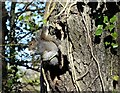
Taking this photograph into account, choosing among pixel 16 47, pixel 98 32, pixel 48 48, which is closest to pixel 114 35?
pixel 98 32

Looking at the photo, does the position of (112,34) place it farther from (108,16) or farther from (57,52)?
(57,52)

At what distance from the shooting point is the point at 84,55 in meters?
1.38

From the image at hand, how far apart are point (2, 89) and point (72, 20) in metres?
1.86

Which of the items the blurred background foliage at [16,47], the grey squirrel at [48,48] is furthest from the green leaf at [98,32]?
the blurred background foliage at [16,47]

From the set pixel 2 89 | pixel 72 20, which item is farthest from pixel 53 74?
pixel 2 89

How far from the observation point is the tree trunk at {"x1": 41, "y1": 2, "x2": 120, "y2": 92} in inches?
54.1

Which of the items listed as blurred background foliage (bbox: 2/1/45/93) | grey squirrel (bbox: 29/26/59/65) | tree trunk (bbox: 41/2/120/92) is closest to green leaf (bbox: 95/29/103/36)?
tree trunk (bbox: 41/2/120/92)

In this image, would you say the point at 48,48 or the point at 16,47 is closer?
the point at 48,48

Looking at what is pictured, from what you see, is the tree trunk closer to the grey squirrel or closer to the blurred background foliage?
the grey squirrel

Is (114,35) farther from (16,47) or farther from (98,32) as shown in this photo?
(16,47)

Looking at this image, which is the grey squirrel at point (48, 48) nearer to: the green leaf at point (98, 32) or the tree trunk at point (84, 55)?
the tree trunk at point (84, 55)

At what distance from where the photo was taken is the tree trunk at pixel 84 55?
137cm

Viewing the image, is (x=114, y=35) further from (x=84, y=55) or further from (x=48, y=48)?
(x=48, y=48)

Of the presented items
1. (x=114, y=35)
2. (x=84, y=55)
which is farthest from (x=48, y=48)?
(x=114, y=35)
